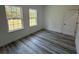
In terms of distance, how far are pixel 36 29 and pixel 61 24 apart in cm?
180

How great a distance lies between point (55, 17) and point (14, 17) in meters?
3.03

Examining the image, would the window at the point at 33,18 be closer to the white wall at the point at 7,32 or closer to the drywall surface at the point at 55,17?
the white wall at the point at 7,32

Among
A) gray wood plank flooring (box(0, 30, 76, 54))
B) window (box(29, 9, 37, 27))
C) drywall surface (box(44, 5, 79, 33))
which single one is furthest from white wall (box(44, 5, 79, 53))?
gray wood plank flooring (box(0, 30, 76, 54))

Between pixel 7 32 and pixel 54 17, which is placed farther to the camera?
pixel 54 17

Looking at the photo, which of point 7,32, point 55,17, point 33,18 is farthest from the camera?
point 55,17

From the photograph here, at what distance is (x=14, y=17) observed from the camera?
390 centimetres

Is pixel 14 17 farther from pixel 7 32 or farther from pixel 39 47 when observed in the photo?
pixel 39 47

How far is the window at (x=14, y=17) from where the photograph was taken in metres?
Result: 3.57

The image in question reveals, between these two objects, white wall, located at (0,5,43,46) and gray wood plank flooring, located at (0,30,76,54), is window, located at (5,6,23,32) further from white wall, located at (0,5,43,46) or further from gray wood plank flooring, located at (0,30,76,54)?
gray wood plank flooring, located at (0,30,76,54)

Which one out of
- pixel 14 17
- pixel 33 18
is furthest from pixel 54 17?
pixel 14 17

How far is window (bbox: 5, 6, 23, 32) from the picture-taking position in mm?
3569

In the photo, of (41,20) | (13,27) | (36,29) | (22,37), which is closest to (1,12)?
(13,27)

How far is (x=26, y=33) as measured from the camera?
4.68 meters
